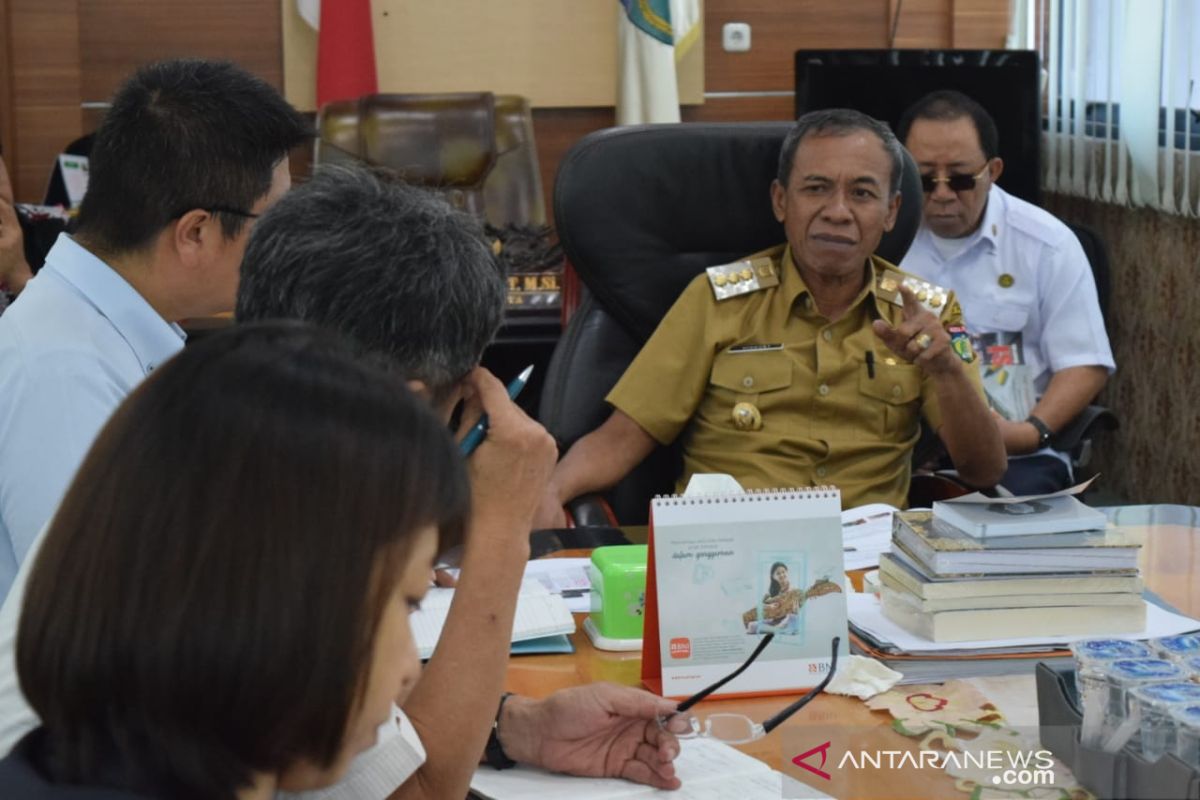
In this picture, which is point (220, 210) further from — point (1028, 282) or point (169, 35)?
point (169, 35)

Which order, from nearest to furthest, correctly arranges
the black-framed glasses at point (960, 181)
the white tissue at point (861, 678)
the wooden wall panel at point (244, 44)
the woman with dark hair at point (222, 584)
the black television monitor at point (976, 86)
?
the woman with dark hair at point (222, 584), the white tissue at point (861, 678), the black-framed glasses at point (960, 181), the black television monitor at point (976, 86), the wooden wall panel at point (244, 44)

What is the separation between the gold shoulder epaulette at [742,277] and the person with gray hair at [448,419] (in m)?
1.28

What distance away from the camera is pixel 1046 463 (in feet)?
10.4

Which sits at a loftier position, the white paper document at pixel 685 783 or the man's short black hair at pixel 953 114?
the man's short black hair at pixel 953 114

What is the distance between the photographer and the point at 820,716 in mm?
1521

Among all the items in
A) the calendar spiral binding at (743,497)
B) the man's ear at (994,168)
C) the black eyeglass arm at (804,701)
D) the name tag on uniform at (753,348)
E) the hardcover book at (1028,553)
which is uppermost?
the man's ear at (994,168)

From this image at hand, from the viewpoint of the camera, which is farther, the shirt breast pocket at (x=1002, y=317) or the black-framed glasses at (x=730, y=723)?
the shirt breast pocket at (x=1002, y=317)

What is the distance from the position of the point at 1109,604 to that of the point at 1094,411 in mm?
1670

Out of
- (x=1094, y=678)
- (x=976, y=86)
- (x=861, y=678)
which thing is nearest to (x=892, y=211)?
(x=861, y=678)

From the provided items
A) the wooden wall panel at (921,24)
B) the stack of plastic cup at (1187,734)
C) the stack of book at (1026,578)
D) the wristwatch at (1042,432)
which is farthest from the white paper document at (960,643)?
the wooden wall panel at (921,24)

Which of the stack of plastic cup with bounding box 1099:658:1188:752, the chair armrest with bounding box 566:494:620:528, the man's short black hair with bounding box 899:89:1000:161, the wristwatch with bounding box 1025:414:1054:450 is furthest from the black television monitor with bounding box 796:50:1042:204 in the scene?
the stack of plastic cup with bounding box 1099:658:1188:752

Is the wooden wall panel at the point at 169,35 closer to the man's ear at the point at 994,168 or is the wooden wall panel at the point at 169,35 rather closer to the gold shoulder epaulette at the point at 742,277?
the man's ear at the point at 994,168

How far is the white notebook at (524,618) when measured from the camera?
5.53 feet

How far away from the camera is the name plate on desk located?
158 centimetres
